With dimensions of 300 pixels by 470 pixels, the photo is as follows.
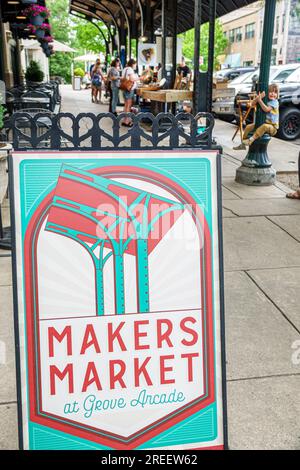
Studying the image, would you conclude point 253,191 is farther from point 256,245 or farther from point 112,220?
point 112,220

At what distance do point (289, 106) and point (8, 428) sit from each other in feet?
37.4

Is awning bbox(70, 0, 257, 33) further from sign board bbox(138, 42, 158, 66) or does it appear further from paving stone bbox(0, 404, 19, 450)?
paving stone bbox(0, 404, 19, 450)

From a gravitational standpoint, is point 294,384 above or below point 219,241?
below

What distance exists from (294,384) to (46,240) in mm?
1856

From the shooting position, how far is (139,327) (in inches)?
78.2

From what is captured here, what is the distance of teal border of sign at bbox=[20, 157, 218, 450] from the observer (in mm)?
1879

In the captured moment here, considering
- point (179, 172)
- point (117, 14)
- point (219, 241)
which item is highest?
point (117, 14)

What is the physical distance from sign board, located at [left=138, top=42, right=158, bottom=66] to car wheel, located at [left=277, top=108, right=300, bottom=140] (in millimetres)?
4420

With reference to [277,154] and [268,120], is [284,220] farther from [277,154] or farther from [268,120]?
[277,154]

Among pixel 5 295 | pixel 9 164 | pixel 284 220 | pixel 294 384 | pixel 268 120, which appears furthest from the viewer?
pixel 268 120

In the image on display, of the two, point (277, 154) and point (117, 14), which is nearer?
point (277, 154)

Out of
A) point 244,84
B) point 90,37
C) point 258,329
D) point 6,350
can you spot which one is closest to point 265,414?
point 258,329

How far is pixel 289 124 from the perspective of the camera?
42.1 feet

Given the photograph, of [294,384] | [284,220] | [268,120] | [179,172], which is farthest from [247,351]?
[268,120]
